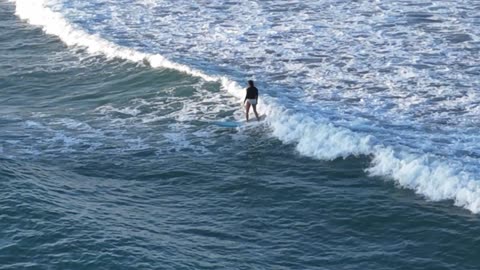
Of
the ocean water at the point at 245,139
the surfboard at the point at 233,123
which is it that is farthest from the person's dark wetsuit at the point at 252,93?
the ocean water at the point at 245,139

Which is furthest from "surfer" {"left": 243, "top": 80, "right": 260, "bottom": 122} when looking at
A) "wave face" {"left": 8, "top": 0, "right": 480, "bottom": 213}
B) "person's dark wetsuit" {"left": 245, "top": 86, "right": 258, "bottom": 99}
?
"wave face" {"left": 8, "top": 0, "right": 480, "bottom": 213}

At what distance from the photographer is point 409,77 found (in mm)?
36031

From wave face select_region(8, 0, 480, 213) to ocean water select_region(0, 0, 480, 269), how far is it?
0.10m

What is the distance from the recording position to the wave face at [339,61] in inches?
1143

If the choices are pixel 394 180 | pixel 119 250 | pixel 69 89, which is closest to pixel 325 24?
pixel 69 89

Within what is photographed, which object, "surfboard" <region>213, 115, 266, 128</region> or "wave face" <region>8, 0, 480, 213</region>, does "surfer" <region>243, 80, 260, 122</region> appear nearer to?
"surfboard" <region>213, 115, 266, 128</region>

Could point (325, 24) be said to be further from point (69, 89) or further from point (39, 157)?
point (39, 157)

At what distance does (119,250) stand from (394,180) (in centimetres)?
890

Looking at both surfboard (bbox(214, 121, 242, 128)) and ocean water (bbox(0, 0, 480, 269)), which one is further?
surfboard (bbox(214, 121, 242, 128))

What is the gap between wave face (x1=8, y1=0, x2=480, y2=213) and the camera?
29031mm

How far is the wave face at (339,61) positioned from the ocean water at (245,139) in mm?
100

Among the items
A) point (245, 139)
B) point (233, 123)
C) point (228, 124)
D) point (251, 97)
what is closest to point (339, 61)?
point (251, 97)

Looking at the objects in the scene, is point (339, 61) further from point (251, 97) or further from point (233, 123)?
point (233, 123)

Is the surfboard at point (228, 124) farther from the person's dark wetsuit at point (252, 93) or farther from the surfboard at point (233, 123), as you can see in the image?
the person's dark wetsuit at point (252, 93)
